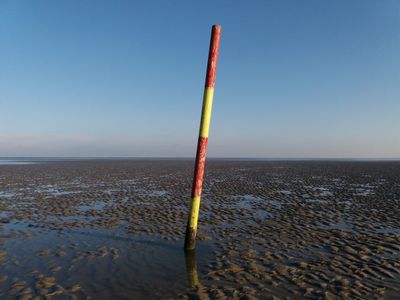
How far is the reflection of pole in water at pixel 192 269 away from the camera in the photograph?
22.3 feet

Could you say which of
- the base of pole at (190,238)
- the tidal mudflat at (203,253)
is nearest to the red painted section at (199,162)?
the base of pole at (190,238)

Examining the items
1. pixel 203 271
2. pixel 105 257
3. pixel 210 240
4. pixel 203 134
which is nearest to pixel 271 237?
pixel 210 240

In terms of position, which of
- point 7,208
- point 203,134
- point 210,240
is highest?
point 203,134

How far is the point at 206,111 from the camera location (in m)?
8.24

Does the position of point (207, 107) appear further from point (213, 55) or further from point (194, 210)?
point (194, 210)

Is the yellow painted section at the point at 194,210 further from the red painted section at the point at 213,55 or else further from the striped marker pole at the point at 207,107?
the red painted section at the point at 213,55

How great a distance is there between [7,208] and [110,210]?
636 cm

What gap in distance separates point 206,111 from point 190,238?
4077mm

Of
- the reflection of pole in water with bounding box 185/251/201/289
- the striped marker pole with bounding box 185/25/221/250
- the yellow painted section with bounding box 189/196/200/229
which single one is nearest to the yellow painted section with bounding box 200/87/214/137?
the striped marker pole with bounding box 185/25/221/250

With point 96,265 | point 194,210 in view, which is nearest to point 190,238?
point 194,210

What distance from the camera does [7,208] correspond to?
1664cm

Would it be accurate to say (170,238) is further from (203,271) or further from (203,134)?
(203,134)

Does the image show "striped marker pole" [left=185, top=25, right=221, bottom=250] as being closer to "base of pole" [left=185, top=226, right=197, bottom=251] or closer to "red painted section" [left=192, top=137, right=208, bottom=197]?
"red painted section" [left=192, top=137, right=208, bottom=197]

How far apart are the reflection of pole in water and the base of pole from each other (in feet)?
0.60
